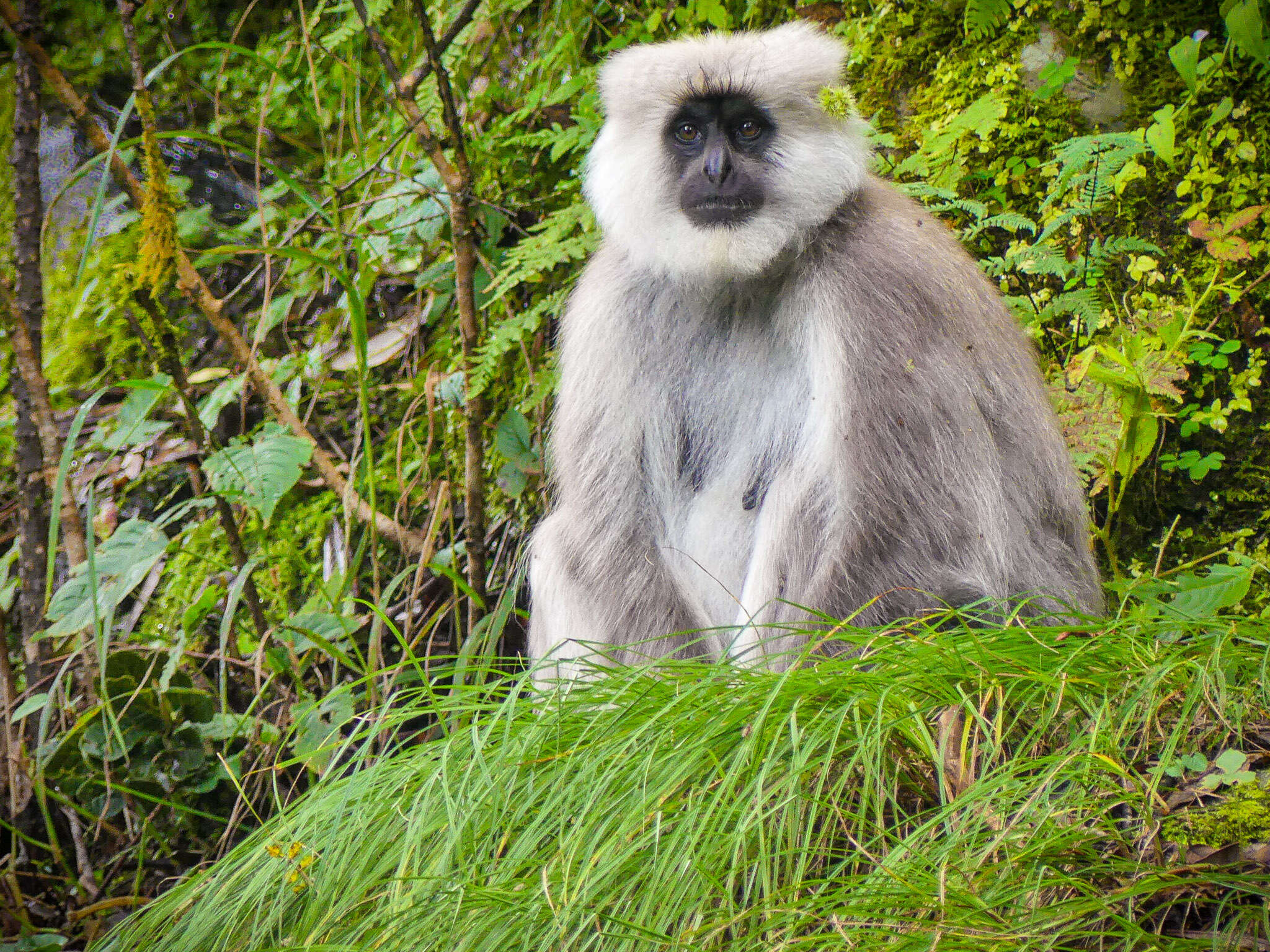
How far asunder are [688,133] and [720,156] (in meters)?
0.22

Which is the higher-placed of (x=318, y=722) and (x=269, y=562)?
(x=269, y=562)

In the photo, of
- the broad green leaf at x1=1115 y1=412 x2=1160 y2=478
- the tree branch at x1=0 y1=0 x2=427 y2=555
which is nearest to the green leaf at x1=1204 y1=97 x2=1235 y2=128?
the broad green leaf at x1=1115 y1=412 x2=1160 y2=478

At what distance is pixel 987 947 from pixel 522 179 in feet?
13.6

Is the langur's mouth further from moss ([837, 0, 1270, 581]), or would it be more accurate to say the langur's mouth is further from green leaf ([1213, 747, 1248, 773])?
green leaf ([1213, 747, 1248, 773])

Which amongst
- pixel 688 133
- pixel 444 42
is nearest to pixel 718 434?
pixel 688 133

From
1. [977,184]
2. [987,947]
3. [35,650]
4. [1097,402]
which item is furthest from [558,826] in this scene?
[977,184]

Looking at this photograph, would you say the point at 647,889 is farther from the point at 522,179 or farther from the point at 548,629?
the point at 522,179

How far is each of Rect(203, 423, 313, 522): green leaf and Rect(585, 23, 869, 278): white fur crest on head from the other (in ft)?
4.28

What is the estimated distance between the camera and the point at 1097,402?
143 inches

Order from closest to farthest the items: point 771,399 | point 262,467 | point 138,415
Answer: point 771,399 → point 262,467 → point 138,415

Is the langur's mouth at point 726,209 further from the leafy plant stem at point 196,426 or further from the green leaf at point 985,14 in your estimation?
the leafy plant stem at point 196,426

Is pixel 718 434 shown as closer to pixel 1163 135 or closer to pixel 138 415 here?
pixel 1163 135

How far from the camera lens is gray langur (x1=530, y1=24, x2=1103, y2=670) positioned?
2975mm

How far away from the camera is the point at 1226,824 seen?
1907 millimetres
